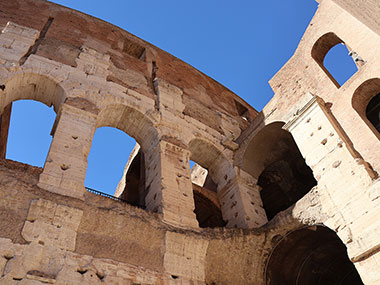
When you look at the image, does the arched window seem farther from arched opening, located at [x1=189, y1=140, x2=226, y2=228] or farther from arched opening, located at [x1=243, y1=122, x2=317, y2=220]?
arched opening, located at [x1=189, y1=140, x2=226, y2=228]

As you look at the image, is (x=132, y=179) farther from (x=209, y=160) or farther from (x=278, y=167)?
(x=278, y=167)

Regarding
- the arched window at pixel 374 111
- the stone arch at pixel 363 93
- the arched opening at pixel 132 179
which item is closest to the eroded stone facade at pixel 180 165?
the stone arch at pixel 363 93

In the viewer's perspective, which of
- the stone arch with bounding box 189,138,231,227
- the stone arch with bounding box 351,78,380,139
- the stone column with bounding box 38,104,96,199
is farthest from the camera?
the stone arch with bounding box 189,138,231,227

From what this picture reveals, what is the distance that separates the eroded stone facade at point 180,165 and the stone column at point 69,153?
3cm

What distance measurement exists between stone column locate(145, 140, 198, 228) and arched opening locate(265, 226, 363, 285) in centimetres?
208

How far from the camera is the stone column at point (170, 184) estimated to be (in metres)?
6.29

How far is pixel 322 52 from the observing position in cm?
859

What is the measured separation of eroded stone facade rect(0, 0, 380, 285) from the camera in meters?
4.95

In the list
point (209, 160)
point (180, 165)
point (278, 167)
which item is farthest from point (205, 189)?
point (180, 165)

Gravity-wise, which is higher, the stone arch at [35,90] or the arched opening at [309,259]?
the stone arch at [35,90]

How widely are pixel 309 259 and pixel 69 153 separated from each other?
5.77 m

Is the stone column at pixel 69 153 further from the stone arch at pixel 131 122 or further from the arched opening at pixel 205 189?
the arched opening at pixel 205 189

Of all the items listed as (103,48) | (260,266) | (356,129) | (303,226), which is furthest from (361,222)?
(103,48)

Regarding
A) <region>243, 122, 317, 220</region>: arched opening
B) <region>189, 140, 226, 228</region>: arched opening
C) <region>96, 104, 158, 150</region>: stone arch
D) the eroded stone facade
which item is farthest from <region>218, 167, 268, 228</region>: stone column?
<region>96, 104, 158, 150</region>: stone arch
